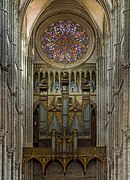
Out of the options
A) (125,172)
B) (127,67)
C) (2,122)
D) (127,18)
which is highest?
(127,18)

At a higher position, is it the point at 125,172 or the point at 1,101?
the point at 1,101

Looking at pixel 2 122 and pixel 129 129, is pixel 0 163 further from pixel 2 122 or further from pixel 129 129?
pixel 129 129

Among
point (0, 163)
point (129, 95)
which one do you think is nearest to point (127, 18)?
point (129, 95)

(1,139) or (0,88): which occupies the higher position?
(0,88)

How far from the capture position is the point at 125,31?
4991cm

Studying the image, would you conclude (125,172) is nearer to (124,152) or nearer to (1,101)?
(124,152)

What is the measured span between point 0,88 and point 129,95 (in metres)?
8.41

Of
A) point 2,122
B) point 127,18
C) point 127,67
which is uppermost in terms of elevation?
point 127,18

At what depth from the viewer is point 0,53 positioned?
4988cm

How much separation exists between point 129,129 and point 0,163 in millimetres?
8734

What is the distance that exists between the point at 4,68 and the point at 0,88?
1.64 m

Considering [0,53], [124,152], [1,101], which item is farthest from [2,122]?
[124,152]

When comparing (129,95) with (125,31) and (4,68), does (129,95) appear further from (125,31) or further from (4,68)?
(4,68)

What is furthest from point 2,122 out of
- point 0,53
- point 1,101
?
point 0,53
